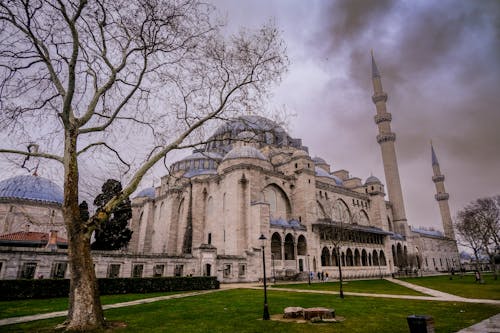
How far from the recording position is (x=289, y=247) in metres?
41.3

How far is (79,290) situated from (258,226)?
27.5 metres

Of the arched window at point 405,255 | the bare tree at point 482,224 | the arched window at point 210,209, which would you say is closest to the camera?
the bare tree at point 482,224

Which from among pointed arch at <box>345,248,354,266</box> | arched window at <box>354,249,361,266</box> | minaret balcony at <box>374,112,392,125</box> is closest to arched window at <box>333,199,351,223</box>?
pointed arch at <box>345,248,354,266</box>

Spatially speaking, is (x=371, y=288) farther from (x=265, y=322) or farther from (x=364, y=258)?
(x=364, y=258)

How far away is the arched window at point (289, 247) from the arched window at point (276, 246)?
1.38m

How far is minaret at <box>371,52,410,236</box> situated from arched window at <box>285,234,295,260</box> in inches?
1060

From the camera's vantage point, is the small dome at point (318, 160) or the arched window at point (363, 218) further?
the small dome at point (318, 160)

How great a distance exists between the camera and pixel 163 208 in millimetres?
53500

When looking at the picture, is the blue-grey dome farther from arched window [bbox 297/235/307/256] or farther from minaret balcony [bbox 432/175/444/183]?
minaret balcony [bbox 432/175/444/183]

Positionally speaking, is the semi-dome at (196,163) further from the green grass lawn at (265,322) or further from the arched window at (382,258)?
the green grass lawn at (265,322)

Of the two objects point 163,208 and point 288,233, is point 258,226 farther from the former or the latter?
point 163,208

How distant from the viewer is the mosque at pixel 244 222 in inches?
1205

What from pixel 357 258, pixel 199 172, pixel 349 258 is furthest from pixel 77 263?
pixel 357 258

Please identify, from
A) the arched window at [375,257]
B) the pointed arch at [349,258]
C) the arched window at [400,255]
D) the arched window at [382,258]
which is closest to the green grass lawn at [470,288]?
the pointed arch at [349,258]
